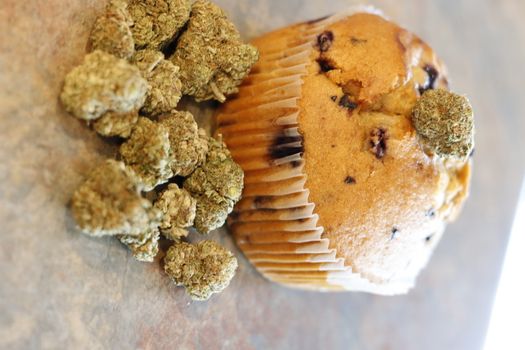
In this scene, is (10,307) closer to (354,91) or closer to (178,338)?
(178,338)

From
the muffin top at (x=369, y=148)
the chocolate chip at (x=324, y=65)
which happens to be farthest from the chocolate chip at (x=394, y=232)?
the chocolate chip at (x=324, y=65)

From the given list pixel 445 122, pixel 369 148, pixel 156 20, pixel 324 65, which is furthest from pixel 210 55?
pixel 445 122

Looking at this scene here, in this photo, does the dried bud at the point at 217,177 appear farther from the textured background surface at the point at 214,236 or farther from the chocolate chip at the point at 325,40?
the chocolate chip at the point at 325,40

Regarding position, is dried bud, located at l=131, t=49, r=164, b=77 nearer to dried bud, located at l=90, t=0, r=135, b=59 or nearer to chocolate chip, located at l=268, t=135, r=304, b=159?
dried bud, located at l=90, t=0, r=135, b=59

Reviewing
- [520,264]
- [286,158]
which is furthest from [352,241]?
[520,264]

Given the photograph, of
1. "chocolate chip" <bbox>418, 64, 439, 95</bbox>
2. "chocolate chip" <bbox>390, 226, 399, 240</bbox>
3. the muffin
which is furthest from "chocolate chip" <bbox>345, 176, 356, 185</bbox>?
"chocolate chip" <bbox>418, 64, 439, 95</bbox>

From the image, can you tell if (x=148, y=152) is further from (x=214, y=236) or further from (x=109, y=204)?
(x=214, y=236)
